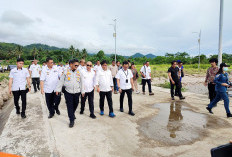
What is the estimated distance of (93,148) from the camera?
3242mm

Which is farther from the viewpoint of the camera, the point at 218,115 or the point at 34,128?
the point at 218,115

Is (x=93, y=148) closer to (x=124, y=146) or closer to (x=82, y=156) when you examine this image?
(x=82, y=156)

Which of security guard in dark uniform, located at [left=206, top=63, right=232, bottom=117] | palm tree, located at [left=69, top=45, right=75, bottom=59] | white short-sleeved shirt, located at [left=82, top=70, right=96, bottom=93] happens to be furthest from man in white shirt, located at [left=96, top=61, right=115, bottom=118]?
palm tree, located at [left=69, top=45, right=75, bottom=59]

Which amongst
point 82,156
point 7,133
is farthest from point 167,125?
point 7,133

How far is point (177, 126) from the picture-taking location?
14.6ft

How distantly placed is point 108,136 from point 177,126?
6.92 feet

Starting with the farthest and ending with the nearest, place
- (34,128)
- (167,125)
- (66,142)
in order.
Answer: (167,125) < (34,128) < (66,142)

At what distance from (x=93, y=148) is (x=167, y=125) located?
94.6 inches

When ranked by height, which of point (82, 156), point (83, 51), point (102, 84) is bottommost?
point (82, 156)

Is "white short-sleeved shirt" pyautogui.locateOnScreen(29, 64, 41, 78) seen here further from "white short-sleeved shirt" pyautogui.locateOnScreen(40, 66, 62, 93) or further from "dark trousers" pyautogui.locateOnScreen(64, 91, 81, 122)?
"dark trousers" pyautogui.locateOnScreen(64, 91, 81, 122)

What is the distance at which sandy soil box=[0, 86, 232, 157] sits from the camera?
3.13 meters

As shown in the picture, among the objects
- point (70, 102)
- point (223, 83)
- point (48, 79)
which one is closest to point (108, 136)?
point (70, 102)

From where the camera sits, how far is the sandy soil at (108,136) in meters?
3.13

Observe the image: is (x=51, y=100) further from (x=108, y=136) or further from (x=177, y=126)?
(x=177, y=126)
